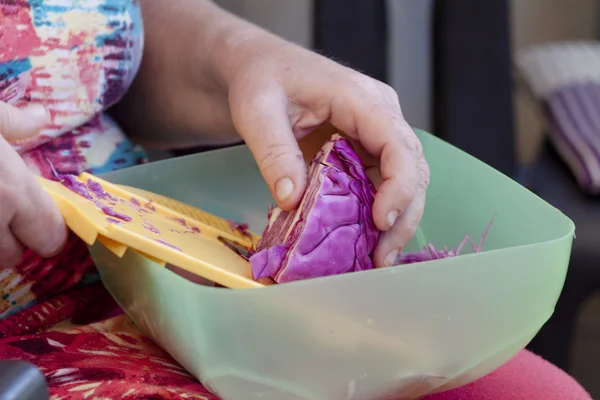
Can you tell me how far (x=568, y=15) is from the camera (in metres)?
1.46

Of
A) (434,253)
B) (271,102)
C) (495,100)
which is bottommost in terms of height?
(495,100)

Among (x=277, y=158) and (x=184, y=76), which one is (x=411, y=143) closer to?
(x=277, y=158)


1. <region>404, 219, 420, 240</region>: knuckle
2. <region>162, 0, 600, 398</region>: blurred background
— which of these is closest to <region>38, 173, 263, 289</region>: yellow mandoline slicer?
<region>404, 219, 420, 240</region>: knuckle

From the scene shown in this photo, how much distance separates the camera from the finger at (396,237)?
45 cm

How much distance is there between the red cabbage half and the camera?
409 mm

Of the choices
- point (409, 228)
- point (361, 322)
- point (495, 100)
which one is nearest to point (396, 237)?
point (409, 228)

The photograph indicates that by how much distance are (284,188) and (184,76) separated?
23cm

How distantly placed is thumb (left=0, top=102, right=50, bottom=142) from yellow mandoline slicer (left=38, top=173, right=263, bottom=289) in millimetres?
30

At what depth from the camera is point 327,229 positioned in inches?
16.5

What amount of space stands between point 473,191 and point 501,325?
16 cm

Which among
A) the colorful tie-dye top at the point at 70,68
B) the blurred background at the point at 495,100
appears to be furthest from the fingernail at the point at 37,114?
the blurred background at the point at 495,100

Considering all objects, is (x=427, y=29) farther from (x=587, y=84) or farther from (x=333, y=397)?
(x=333, y=397)

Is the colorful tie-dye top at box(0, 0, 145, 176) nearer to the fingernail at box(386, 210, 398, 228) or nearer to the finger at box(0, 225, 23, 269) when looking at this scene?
the finger at box(0, 225, 23, 269)

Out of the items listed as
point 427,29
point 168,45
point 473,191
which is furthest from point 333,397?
point 427,29
